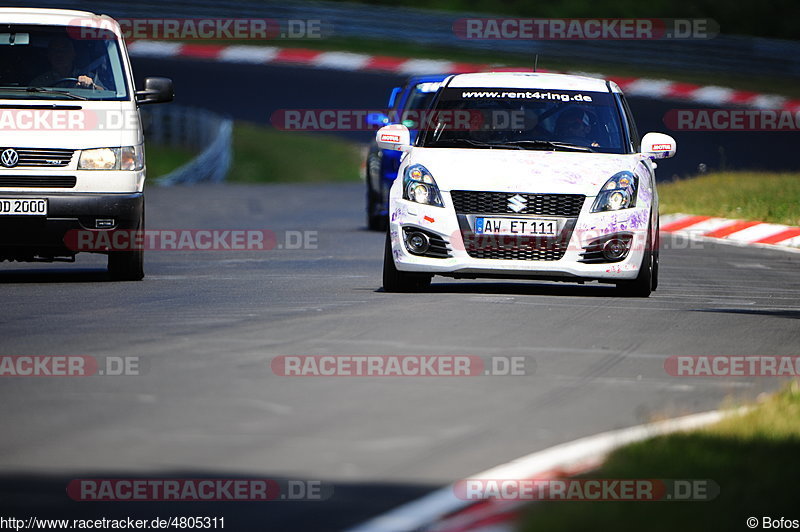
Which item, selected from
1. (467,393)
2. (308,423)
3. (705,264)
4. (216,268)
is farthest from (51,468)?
(705,264)

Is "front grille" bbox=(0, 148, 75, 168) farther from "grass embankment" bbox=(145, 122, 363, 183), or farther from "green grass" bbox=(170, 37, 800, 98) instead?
"green grass" bbox=(170, 37, 800, 98)

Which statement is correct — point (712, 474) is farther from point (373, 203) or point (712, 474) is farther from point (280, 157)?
point (280, 157)

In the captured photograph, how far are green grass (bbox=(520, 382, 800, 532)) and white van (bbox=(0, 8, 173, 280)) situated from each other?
7.28 metres

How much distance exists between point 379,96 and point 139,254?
2471 centimetres

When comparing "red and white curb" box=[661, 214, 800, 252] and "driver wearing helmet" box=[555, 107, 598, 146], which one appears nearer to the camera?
"driver wearing helmet" box=[555, 107, 598, 146]

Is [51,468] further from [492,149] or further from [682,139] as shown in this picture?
[682,139]

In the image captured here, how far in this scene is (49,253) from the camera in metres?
13.5

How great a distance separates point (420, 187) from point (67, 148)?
120 inches

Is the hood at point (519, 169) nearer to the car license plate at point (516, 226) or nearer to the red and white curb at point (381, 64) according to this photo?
the car license plate at point (516, 226)

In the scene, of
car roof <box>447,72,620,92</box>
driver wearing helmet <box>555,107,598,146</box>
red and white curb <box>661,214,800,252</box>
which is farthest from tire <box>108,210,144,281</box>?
red and white curb <box>661,214,800,252</box>

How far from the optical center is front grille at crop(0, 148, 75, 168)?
13.4 m

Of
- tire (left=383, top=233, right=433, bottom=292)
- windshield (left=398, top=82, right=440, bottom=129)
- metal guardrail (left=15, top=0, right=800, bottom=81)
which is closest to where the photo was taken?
tire (left=383, top=233, right=433, bottom=292)

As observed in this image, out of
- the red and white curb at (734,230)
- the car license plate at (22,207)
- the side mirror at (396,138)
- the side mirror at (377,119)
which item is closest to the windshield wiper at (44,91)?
the car license plate at (22,207)

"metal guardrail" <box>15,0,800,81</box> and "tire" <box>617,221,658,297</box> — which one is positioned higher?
"tire" <box>617,221,658,297</box>
